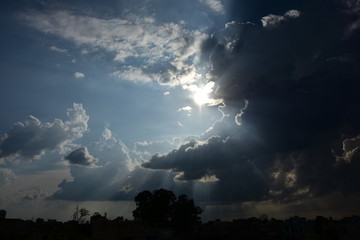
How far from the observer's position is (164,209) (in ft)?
386

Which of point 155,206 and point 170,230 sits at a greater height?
point 155,206

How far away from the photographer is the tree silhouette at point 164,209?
4594 inches

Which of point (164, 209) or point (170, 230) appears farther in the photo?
point (164, 209)

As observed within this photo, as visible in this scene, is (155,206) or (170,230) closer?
(170,230)

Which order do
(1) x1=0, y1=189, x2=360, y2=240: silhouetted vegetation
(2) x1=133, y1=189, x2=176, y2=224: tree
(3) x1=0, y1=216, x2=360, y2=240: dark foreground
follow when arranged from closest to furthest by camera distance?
(3) x1=0, y1=216, x2=360, y2=240: dark foreground
(1) x1=0, y1=189, x2=360, y2=240: silhouetted vegetation
(2) x1=133, y1=189, x2=176, y2=224: tree

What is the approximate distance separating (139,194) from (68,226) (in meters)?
37.1

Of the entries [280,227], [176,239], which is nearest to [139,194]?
[176,239]

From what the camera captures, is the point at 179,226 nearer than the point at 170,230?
No

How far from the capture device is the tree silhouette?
117 meters

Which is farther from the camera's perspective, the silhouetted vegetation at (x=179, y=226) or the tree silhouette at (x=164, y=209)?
the tree silhouette at (x=164, y=209)

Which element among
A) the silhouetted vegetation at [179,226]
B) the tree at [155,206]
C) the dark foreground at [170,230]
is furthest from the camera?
the tree at [155,206]

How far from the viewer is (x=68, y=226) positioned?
3408 inches

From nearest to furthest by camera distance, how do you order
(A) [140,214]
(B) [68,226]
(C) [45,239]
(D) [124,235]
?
(C) [45,239] → (D) [124,235] → (B) [68,226] → (A) [140,214]

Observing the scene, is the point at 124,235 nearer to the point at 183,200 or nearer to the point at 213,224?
the point at 183,200
